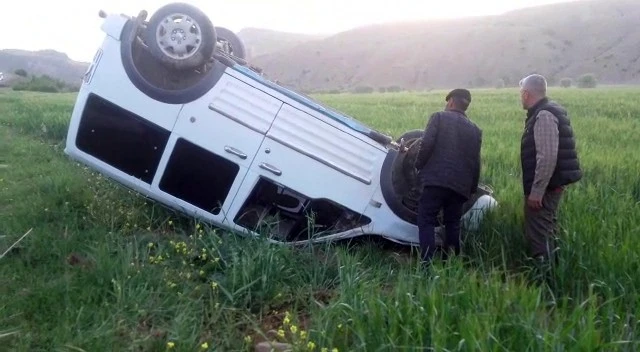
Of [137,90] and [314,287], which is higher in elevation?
[137,90]

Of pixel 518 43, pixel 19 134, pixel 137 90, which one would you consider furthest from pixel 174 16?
pixel 518 43

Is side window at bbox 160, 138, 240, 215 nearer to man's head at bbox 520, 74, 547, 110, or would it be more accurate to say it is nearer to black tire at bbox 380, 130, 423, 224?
black tire at bbox 380, 130, 423, 224

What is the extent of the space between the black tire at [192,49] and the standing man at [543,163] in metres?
2.74

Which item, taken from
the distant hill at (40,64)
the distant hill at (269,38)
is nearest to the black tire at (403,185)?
the distant hill at (40,64)

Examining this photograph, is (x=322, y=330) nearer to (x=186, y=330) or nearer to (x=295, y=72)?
(x=186, y=330)

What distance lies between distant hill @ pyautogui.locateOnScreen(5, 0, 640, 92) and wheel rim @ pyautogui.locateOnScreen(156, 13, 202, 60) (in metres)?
66.2

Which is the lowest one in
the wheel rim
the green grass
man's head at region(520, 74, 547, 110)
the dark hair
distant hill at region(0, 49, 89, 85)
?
distant hill at region(0, 49, 89, 85)

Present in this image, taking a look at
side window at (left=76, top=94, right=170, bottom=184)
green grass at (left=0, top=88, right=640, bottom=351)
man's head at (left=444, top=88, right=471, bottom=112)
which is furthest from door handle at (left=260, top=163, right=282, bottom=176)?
man's head at (left=444, top=88, right=471, bottom=112)

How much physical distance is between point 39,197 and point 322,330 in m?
5.51

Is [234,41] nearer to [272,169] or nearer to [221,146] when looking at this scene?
[221,146]

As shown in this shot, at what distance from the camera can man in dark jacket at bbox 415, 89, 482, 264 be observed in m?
6.39

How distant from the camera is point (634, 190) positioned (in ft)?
26.7

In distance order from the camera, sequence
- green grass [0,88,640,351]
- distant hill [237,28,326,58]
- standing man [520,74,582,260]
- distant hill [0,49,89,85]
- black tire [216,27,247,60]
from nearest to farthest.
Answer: green grass [0,88,640,351] < standing man [520,74,582,260] < black tire [216,27,247,60] < distant hill [0,49,89,85] < distant hill [237,28,326,58]

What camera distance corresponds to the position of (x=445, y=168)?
251 inches
